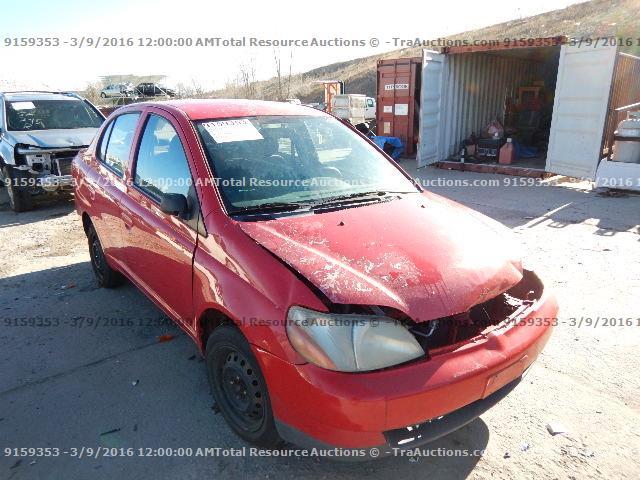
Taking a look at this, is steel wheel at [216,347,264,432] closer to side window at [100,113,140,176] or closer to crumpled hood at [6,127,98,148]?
side window at [100,113,140,176]

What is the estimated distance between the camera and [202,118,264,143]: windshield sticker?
2.86m

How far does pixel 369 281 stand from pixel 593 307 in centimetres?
291

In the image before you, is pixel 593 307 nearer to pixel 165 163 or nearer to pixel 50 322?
pixel 165 163

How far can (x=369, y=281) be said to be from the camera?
6.72ft

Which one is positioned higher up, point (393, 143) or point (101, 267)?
point (393, 143)

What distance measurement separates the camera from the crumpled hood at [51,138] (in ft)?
24.0

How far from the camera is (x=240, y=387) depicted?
2.40 m

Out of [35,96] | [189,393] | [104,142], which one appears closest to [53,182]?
[35,96]

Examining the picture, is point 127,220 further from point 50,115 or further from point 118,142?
point 50,115

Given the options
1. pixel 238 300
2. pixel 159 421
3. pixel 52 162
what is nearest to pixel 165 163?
pixel 238 300

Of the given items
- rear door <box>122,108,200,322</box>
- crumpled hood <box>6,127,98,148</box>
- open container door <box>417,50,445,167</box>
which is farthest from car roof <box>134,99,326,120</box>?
open container door <box>417,50,445,167</box>

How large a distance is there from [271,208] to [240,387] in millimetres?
982

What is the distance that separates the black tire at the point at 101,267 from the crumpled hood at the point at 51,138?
3.66 metres

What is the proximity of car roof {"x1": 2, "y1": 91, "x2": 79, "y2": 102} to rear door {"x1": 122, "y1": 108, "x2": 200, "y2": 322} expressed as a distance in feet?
21.1
